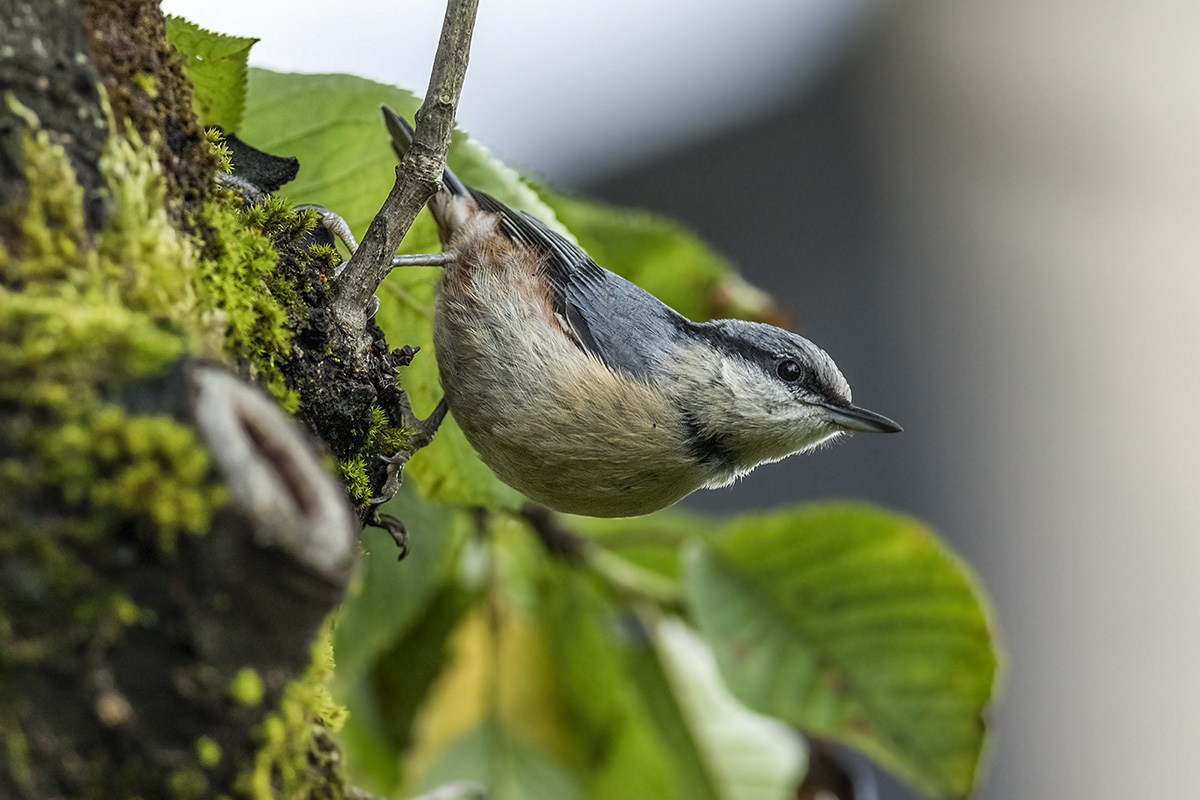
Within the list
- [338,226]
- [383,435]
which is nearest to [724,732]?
[383,435]

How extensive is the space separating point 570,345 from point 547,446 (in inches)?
8.4

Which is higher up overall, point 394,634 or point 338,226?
point 338,226

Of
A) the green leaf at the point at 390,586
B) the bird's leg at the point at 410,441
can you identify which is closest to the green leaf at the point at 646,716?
the green leaf at the point at 390,586

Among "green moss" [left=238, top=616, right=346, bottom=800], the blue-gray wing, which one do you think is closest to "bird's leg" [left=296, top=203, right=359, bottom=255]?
the blue-gray wing

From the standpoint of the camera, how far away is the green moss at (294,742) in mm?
875

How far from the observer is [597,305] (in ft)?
6.68

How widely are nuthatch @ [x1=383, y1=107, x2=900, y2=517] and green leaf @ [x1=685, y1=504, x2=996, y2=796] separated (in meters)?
0.18

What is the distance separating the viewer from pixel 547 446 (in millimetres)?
1846

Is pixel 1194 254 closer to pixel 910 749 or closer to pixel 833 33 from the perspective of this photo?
pixel 833 33

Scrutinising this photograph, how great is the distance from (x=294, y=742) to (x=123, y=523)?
29cm

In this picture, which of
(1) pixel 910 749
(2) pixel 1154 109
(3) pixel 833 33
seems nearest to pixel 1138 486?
(2) pixel 1154 109

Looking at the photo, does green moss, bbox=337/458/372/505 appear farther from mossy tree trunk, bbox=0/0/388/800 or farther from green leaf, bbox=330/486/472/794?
green leaf, bbox=330/486/472/794

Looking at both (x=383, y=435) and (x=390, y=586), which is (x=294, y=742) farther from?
(x=390, y=586)

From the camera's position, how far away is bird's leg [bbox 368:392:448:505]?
156 cm
